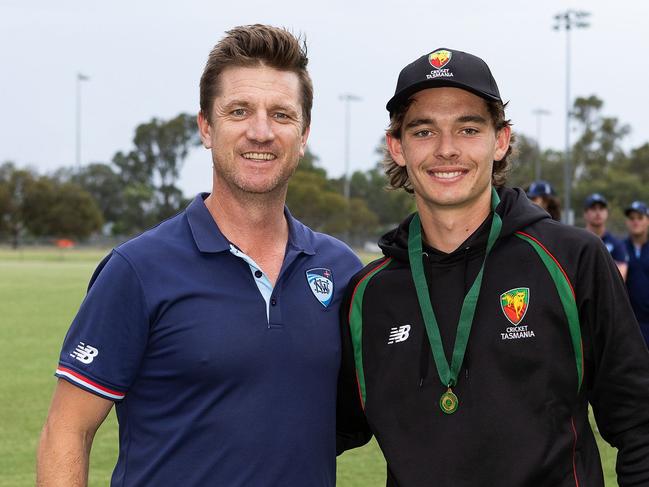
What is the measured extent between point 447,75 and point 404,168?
2.27 feet

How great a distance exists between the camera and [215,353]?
2760mm

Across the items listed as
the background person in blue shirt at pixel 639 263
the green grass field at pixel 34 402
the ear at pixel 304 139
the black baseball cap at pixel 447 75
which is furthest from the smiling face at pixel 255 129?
Result: the background person in blue shirt at pixel 639 263

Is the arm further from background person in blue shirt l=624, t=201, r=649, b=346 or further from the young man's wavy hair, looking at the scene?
background person in blue shirt l=624, t=201, r=649, b=346

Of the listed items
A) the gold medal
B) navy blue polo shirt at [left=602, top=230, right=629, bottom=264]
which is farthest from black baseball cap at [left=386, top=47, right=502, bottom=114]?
navy blue polo shirt at [left=602, top=230, right=629, bottom=264]

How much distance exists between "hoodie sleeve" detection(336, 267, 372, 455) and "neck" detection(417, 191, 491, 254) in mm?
300

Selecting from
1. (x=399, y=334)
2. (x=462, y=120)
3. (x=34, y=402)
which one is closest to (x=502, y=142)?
(x=462, y=120)

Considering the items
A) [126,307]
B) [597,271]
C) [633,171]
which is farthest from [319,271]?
[633,171]

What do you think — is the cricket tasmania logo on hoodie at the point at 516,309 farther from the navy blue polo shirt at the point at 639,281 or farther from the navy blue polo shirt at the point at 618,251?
the navy blue polo shirt at the point at 618,251

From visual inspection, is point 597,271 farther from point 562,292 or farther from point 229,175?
point 229,175

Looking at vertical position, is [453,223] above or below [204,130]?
below

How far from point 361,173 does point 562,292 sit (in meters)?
102

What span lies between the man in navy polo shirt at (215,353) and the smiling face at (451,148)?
0.49 m

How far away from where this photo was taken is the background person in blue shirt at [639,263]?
866cm

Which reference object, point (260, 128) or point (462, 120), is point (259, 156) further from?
point (462, 120)
